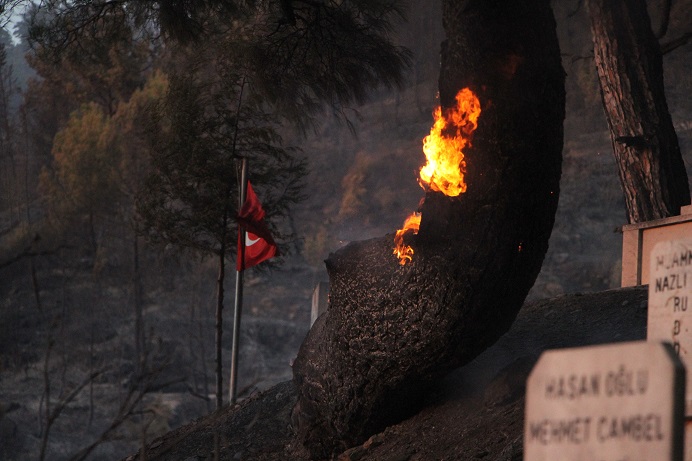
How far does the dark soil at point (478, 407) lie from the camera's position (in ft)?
23.5

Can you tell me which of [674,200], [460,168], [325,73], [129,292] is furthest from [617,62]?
[129,292]

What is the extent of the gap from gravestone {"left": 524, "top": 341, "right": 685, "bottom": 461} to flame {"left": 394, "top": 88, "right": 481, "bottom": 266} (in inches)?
164

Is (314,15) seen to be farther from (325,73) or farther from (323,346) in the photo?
(323,346)

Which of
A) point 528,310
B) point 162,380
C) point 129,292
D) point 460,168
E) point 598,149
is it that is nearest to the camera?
point 460,168

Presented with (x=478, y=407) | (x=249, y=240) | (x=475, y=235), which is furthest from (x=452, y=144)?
(x=249, y=240)

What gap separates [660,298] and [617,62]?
8670 mm

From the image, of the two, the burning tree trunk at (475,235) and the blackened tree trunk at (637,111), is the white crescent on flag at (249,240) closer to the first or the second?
the blackened tree trunk at (637,111)

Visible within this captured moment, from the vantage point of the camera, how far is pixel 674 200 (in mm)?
11828

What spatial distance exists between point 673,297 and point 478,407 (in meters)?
3.69

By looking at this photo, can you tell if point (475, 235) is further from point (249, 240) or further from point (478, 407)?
point (249, 240)

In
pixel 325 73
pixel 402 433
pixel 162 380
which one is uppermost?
pixel 325 73

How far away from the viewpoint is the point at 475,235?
23.5 ft

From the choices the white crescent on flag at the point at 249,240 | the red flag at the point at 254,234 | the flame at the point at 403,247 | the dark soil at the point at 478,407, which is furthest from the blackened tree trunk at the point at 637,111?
the flame at the point at 403,247

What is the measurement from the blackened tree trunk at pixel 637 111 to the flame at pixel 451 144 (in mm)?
A: 5350
